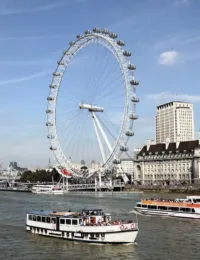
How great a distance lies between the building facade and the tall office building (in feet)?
179

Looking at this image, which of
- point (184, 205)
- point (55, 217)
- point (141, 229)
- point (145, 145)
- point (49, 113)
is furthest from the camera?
point (145, 145)

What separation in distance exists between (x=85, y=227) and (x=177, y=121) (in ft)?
453

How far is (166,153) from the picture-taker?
320 ft

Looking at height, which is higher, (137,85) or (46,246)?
(137,85)

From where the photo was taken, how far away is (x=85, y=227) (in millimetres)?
24547

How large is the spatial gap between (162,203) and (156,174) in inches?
2479

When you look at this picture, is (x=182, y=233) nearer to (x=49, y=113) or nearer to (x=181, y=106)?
(x=49, y=113)

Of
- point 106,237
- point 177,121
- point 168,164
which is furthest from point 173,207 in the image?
point 177,121

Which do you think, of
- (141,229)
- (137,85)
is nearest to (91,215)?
(141,229)

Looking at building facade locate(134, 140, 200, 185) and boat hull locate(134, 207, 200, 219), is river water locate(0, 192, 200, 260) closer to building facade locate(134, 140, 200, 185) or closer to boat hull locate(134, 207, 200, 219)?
boat hull locate(134, 207, 200, 219)

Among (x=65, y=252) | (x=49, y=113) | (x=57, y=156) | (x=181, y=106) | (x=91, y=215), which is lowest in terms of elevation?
(x=65, y=252)

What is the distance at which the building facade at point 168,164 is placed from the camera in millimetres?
90188

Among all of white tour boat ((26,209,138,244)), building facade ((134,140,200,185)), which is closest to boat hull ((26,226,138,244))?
white tour boat ((26,209,138,244))

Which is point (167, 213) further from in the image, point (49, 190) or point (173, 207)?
point (49, 190)
